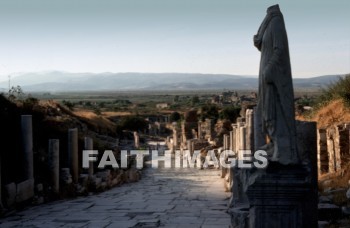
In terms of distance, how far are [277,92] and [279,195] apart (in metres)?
1.30

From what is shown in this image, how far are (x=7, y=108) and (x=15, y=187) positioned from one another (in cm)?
564

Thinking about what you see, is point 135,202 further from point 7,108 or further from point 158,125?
point 158,125

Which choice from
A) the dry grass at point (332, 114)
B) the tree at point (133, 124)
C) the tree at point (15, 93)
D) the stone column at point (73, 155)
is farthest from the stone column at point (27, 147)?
the tree at point (133, 124)

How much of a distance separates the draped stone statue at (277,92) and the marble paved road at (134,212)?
348cm

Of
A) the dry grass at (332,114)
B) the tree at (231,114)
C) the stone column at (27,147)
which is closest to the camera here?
the stone column at (27,147)

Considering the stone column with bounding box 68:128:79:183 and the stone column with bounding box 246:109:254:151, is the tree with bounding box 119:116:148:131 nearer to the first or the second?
the stone column with bounding box 68:128:79:183

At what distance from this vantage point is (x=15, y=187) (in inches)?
498

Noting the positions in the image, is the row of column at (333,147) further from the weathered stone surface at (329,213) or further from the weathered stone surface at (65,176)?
the weathered stone surface at (65,176)

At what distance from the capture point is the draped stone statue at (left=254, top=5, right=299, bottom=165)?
22.2 ft

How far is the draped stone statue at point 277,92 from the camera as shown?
22.2ft

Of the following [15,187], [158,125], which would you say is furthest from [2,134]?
[158,125]

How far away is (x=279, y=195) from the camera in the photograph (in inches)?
262

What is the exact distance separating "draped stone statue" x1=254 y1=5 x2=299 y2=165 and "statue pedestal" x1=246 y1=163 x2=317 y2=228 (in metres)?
0.17

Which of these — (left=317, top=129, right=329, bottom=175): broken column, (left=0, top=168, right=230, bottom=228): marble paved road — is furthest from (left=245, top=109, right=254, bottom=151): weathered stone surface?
(left=317, top=129, right=329, bottom=175): broken column
